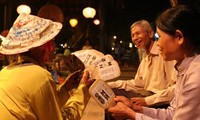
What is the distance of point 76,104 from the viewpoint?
2.75 m

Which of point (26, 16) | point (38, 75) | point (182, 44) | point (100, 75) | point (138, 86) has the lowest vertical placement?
point (138, 86)

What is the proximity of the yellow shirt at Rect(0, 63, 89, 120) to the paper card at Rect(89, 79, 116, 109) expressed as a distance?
314mm

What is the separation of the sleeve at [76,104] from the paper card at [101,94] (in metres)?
0.30

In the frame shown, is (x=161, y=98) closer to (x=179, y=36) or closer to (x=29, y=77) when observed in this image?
(x=179, y=36)

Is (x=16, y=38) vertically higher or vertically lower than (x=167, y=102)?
higher

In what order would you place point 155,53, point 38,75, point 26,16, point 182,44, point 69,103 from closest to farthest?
point 182,44 < point 38,75 < point 26,16 < point 69,103 < point 155,53

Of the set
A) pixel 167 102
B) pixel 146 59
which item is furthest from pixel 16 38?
pixel 146 59

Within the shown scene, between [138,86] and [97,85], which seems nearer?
[97,85]

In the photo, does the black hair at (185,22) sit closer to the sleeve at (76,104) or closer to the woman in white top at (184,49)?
the woman in white top at (184,49)

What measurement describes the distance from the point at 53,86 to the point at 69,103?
44cm

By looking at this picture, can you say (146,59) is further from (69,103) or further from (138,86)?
(69,103)

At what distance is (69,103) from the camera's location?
2.76 m

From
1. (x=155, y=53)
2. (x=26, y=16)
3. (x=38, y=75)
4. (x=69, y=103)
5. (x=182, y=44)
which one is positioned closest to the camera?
(x=182, y=44)

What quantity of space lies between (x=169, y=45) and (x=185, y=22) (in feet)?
0.65
